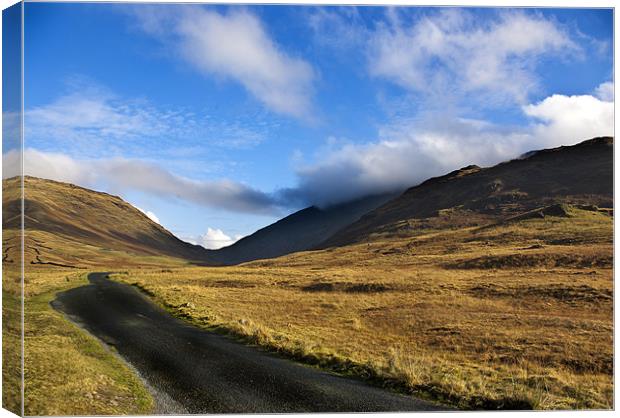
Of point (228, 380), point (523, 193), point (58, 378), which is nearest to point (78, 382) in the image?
point (58, 378)

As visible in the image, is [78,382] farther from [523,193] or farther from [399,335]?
[523,193]

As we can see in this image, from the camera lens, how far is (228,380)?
11.9 metres

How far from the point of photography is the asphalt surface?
10461mm

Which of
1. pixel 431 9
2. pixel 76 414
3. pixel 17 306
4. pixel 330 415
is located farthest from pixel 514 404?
pixel 17 306

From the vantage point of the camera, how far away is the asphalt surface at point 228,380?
10.5m

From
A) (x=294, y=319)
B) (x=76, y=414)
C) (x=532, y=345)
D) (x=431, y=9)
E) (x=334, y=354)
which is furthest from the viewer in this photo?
(x=294, y=319)

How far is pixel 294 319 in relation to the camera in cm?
2559

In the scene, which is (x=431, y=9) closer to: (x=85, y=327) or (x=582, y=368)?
(x=582, y=368)

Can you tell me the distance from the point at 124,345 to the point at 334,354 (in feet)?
25.3

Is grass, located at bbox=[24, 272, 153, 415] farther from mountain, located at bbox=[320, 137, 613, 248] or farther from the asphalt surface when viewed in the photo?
mountain, located at bbox=[320, 137, 613, 248]

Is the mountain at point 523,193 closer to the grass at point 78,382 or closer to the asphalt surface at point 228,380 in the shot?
the asphalt surface at point 228,380

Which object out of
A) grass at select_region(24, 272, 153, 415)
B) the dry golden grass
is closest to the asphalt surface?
grass at select_region(24, 272, 153, 415)

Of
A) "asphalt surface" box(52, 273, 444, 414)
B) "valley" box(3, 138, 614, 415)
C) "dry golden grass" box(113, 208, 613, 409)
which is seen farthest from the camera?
"dry golden grass" box(113, 208, 613, 409)

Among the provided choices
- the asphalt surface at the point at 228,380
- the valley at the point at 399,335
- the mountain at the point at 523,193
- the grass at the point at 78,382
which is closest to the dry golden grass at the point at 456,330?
the valley at the point at 399,335
